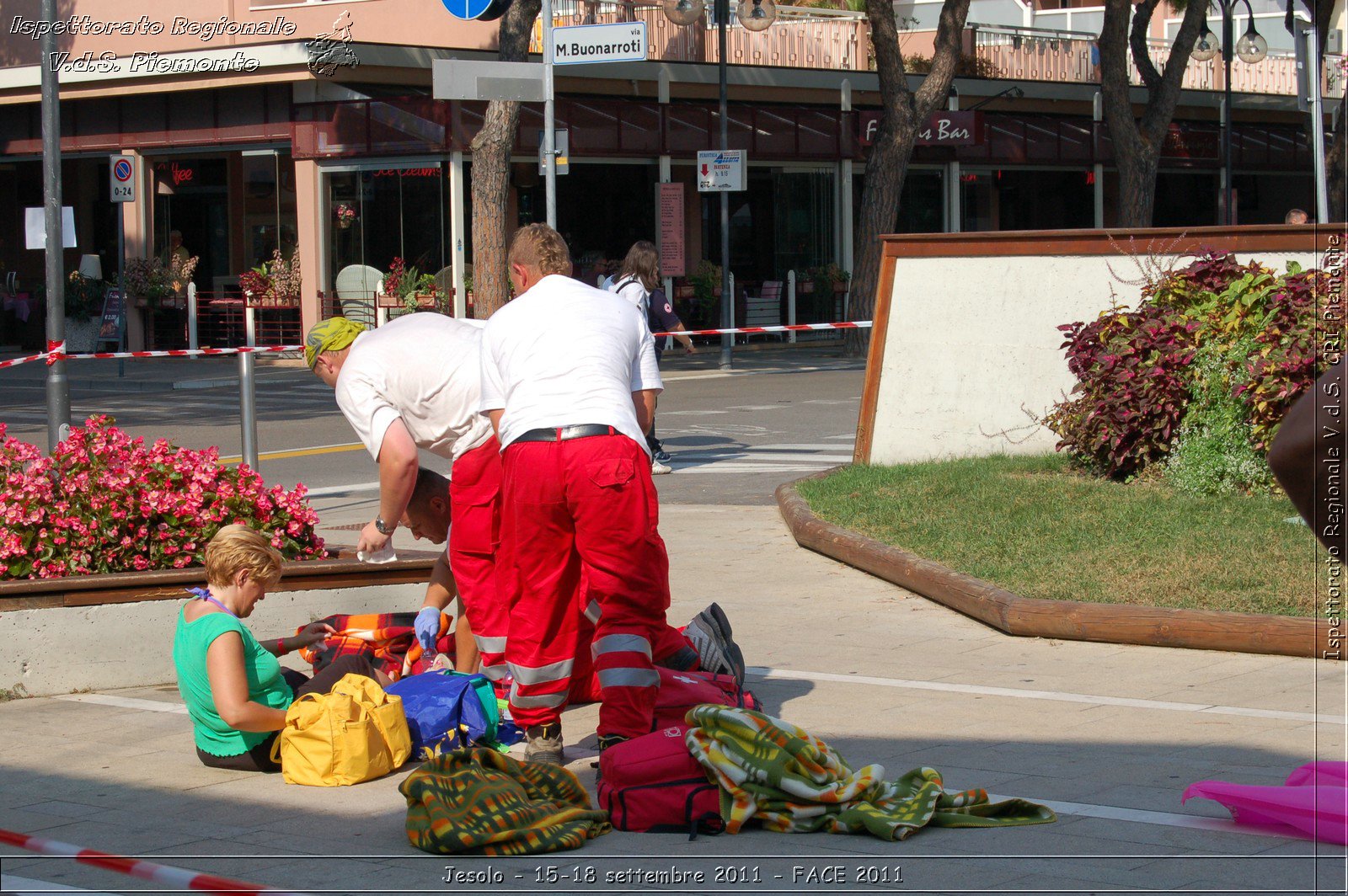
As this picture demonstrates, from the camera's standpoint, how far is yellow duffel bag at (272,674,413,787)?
5391 mm

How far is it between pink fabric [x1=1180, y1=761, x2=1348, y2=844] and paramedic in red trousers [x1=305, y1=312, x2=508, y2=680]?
2.57 m

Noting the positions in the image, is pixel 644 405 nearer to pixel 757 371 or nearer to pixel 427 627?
pixel 427 627

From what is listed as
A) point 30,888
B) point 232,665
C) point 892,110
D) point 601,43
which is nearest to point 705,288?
point 892,110

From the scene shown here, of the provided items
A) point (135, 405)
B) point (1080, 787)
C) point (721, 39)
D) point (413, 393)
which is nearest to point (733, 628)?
point (413, 393)

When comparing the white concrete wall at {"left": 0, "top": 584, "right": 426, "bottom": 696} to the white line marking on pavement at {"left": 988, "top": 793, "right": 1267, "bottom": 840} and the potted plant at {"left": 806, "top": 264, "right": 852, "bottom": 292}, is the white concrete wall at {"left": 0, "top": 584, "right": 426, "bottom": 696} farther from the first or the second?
the potted plant at {"left": 806, "top": 264, "right": 852, "bottom": 292}

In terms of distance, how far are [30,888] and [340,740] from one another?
48.7 inches

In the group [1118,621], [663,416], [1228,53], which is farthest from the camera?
[1228,53]

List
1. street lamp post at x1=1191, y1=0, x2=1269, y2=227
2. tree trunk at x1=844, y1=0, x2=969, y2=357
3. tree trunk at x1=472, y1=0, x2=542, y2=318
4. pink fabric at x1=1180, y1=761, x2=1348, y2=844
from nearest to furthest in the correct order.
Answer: pink fabric at x1=1180, y1=761, x2=1348, y2=844
tree trunk at x1=472, y1=0, x2=542, y2=318
tree trunk at x1=844, y1=0, x2=969, y2=357
street lamp post at x1=1191, y1=0, x2=1269, y2=227

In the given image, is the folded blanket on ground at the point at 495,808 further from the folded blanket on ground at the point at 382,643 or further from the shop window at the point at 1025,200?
the shop window at the point at 1025,200

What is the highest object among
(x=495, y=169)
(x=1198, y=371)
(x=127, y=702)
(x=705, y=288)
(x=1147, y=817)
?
(x=495, y=169)

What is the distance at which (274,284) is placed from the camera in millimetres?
29859

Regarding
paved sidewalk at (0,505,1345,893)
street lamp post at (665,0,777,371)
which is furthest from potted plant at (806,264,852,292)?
paved sidewalk at (0,505,1345,893)

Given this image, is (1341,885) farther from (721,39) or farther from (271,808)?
(721,39)

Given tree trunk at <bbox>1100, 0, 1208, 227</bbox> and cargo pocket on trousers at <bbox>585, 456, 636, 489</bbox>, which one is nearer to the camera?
cargo pocket on trousers at <bbox>585, 456, 636, 489</bbox>
